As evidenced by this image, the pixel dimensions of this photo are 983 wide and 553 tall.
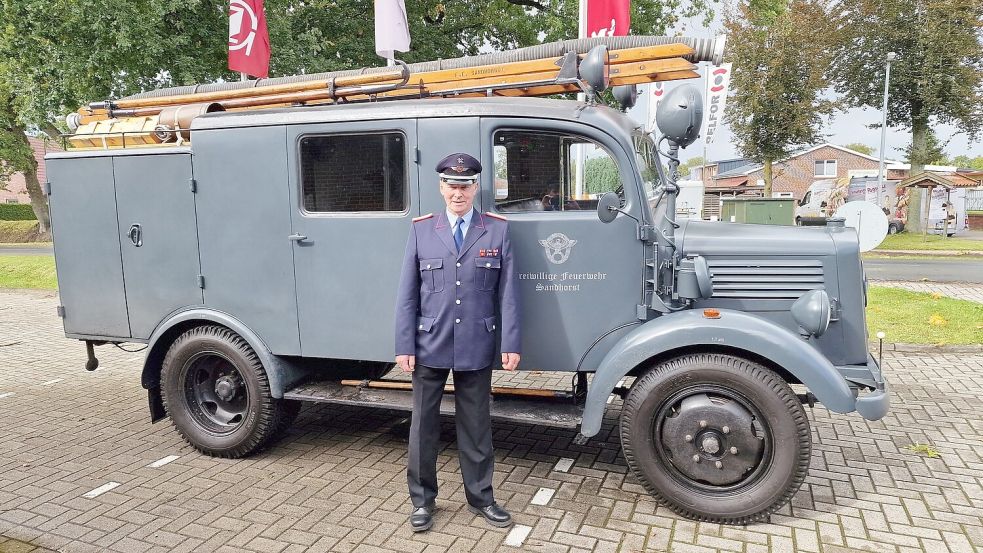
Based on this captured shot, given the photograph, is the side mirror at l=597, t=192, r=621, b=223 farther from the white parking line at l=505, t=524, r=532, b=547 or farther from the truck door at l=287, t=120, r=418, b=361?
the white parking line at l=505, t=524, r=532, b=547

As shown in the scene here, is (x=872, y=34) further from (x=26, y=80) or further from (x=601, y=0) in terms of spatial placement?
(x=26, y=80)

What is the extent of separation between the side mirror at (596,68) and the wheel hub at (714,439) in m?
1.87

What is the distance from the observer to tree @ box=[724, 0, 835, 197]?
2361cm

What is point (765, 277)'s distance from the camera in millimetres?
3863

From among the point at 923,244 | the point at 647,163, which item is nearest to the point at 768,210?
the point at 923,244

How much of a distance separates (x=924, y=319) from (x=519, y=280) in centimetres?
718

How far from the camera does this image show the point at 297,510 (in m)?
3.82

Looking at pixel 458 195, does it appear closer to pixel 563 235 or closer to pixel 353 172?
pixel 563 235

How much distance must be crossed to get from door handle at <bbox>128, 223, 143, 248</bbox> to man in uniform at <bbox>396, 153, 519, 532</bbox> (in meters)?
2.23

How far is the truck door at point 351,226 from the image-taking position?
4.06 meters

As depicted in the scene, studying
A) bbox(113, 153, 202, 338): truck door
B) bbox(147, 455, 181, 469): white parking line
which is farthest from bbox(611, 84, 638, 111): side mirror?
bbox(147, 455, 181, 469): white parking line

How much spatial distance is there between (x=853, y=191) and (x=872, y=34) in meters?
8.18

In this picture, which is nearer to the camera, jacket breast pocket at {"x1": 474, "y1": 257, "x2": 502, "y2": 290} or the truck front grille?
jacket breast pocket at {"x1": 474, "y1": 257, "x2": 502, "y2": 290}

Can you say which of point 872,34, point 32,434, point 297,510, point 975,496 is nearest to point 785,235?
point 975,496
